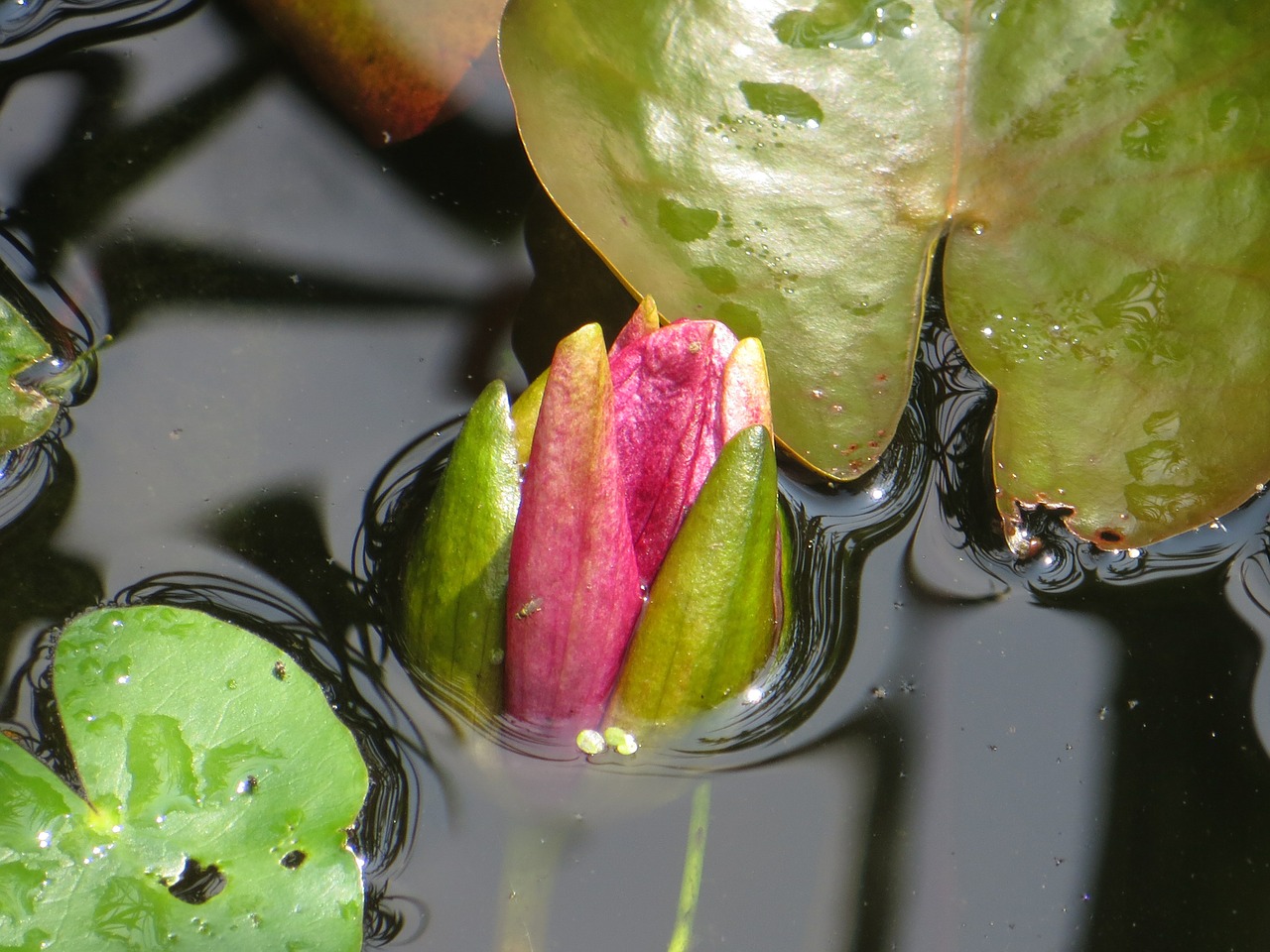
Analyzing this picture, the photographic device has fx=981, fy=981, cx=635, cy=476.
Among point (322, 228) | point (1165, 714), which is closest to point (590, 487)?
Result: point (322, 228)

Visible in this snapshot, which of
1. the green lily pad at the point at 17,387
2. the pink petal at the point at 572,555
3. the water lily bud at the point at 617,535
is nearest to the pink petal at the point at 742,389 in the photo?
the water lily bud at the point at 617,535

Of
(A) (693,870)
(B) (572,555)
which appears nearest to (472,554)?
(B) (572,555)

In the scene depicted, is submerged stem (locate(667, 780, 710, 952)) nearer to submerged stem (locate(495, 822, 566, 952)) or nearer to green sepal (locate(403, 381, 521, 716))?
submerged stem (locate(495, 822, 566, 952))

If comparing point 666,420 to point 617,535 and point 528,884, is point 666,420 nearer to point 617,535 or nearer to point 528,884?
point 617,535

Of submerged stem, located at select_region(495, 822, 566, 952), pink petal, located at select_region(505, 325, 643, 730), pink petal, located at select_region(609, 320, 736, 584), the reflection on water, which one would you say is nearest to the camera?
pink petal, located at select_region(505, 325, 643, 730)

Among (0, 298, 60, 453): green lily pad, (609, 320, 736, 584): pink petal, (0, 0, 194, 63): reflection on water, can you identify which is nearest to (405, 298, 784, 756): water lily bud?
(609, 320, 736, 584): pink petal

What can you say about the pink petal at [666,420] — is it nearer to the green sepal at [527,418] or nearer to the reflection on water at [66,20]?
the green sepal at [527,418]
